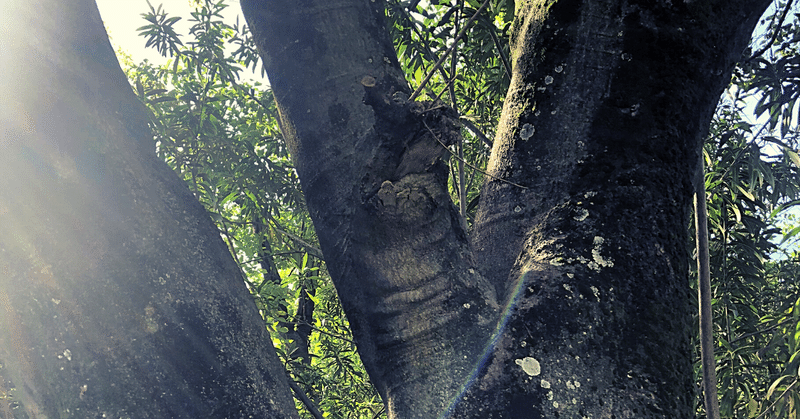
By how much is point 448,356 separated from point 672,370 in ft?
1.56

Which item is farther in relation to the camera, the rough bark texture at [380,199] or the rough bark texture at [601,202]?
the rough bark texture at [380,199]

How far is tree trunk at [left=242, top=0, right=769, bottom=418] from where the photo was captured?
3.99 ft

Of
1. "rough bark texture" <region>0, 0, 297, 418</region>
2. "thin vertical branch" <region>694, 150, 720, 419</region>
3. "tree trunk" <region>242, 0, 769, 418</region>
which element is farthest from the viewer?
"thin vertical branch" <region>694, 150, 720, 419</region>

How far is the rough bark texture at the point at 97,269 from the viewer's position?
43.4 inches

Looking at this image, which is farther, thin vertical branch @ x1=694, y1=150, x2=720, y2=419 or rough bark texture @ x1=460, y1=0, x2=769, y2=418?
thin vertical branch @ x1=694, y1=150, x2=720, y2=419

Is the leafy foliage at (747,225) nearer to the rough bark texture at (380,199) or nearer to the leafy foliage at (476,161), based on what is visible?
the leafy foliage at (476,161)

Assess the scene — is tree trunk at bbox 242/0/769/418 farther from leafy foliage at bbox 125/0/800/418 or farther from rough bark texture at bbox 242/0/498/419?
leafy foliage at bbox 125/0/800/418

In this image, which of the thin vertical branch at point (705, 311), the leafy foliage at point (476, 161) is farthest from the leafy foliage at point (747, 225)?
the thin vertical branch at point (705, 311)

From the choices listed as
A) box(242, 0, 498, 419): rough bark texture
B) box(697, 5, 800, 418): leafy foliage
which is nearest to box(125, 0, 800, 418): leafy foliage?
box(697, 5, 800, 418): leafy foliage

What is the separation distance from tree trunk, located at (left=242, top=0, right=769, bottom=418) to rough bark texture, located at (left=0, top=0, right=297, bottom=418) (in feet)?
1.09

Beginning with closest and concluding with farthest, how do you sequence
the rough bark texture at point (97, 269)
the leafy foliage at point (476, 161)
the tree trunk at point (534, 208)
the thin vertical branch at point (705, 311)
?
the rough bark texture at point (97, 269)
the tree trunk at point (534, 208)
the thin vertical branch at point (705, 311)
the leafy foliage at point (476, 161)

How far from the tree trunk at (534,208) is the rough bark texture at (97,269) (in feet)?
1.09

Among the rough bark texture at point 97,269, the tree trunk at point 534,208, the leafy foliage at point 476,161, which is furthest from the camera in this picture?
the leafy foliage at point 476,161

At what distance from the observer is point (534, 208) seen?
143 cm
